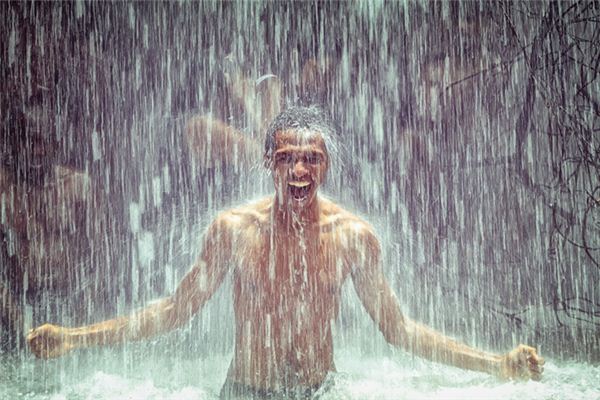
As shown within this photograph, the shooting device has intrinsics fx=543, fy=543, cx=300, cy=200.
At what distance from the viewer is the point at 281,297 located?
9.17 ft

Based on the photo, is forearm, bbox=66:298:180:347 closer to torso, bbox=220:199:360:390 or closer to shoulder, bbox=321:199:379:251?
torso, bbox=220:199:360:390

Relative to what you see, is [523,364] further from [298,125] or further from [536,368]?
[298,125]

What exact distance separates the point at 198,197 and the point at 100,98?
143 cm

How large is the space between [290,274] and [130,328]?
817mm

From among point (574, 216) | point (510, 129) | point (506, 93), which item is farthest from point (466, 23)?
point (574, 216)

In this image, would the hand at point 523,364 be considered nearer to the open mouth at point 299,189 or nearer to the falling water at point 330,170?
the open mouth at point 299,189

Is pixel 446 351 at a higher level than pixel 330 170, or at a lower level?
lower

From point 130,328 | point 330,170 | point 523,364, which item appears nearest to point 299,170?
point 130,328

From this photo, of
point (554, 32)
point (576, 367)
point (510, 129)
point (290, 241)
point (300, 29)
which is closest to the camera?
point (290, 241)

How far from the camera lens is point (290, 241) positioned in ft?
9.20

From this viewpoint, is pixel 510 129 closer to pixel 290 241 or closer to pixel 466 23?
pixel 466 23

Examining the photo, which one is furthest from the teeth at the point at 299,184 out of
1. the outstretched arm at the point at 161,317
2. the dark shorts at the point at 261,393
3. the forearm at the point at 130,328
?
the dark shorts at the point at 261,393

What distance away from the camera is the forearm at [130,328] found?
7.91 feet

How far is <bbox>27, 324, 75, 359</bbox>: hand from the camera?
2.31 m
